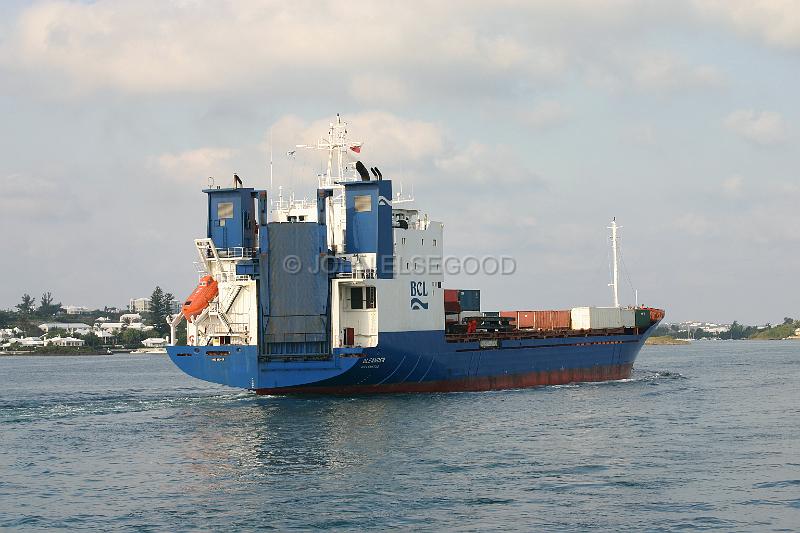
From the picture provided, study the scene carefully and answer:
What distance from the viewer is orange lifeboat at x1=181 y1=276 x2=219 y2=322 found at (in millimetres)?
46906

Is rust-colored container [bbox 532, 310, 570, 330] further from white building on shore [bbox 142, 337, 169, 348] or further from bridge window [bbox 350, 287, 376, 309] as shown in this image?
white building on shore [bbox 142, 337, 169, 348]

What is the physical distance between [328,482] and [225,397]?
73.4 ft

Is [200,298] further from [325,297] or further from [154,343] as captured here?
[154,343]

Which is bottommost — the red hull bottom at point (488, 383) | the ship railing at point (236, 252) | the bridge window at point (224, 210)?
the red hull bottom at point (488, 383)

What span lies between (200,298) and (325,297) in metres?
5.98

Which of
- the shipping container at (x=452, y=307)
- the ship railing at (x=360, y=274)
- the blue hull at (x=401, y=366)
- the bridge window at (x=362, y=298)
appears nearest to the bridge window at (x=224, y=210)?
the ship railing at (x=360, y=274)

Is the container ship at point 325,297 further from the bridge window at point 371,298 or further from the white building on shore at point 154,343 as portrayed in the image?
the white building on shore at point 154,343

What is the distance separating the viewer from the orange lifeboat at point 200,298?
46906 mm

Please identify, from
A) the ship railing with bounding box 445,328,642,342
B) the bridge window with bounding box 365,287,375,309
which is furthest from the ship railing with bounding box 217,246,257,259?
the ship railing with bounding box 445,328,642,342

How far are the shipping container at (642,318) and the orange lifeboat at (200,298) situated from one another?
32024 millimetres

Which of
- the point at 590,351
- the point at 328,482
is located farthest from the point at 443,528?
the point at 590,351

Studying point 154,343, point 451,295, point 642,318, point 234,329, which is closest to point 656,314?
point 642,318

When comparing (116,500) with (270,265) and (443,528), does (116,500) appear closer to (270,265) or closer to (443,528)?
(443,528)

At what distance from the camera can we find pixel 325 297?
46.2 m
